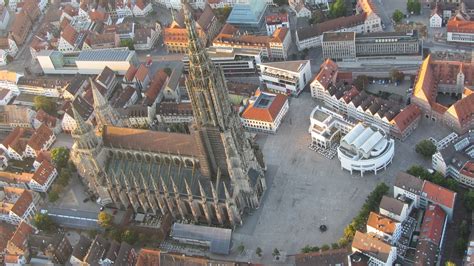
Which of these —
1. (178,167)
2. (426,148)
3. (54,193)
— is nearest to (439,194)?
(426,148)

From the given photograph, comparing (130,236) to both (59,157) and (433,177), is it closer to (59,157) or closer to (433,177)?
(59,157)

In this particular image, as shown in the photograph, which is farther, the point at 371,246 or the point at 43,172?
the point at 43,172

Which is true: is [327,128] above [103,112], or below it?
below

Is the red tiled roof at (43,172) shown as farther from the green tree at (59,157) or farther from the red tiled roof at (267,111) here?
the red tiled roof at (267,111)

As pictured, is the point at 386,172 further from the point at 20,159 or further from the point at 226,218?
the point at 20,159

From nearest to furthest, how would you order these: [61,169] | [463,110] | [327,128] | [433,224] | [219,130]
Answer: [219,130] → [433,224] → [463,110] → [327,128] → [61,169]

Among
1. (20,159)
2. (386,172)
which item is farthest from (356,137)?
(20,159)
